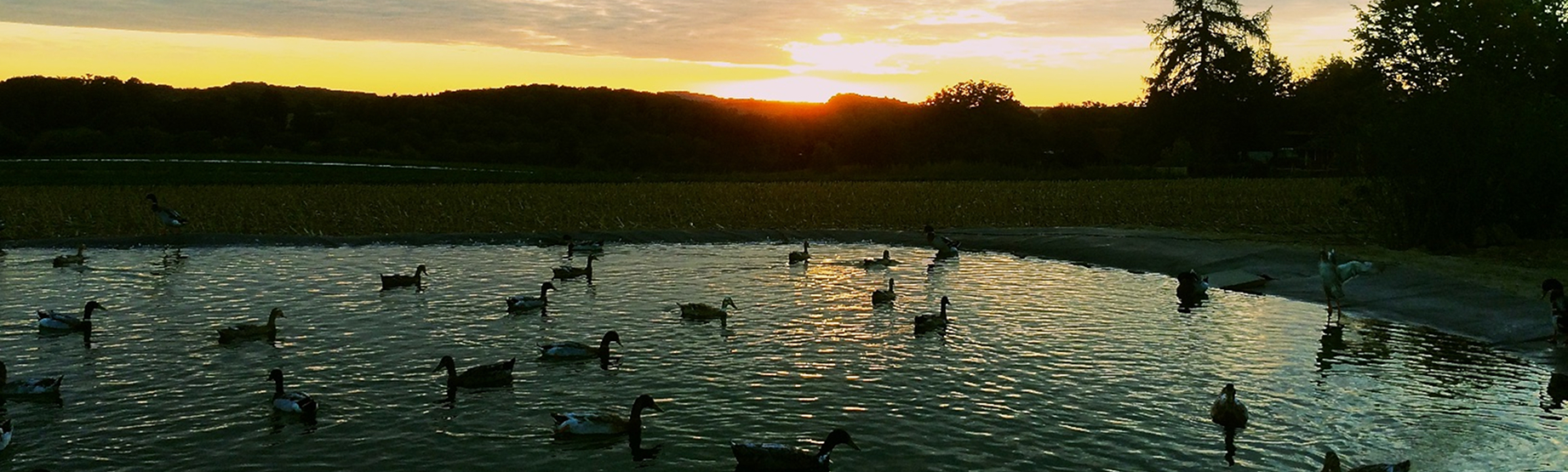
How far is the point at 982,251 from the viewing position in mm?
39562

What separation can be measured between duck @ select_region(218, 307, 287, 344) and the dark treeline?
105ft

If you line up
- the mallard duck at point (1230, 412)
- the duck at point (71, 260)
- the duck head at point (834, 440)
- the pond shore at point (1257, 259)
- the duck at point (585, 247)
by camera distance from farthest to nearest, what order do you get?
the duck at point (585, 247) < the duck at point (71, 260) < the pond shore at point (1257, 259) < the mallard duck at point (1230, 412) < the duck head at point (834, 440)

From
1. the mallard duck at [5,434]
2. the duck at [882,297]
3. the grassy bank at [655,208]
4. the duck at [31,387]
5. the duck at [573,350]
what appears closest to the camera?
the mallard duck at [5,434]

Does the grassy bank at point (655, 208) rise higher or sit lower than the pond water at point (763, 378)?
higher

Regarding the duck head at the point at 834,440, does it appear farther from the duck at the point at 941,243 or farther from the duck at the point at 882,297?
the duck at the point at 941,243

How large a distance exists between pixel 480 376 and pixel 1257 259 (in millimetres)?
23759

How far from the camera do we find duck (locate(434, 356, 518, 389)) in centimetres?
1706

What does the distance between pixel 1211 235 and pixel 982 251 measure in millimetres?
8551

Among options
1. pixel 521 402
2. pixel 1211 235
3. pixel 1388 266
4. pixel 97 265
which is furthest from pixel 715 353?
pixel 1211 235

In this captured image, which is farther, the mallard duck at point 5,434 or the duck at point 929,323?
the duck at point 929,323

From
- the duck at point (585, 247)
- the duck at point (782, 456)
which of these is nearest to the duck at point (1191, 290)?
the duck at point (782, 456)

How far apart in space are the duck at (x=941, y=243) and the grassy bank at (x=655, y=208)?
20.5 ft

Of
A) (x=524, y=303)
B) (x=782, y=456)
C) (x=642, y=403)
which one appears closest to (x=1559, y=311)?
(x=782, y=456)

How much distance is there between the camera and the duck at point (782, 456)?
42.6 ft
